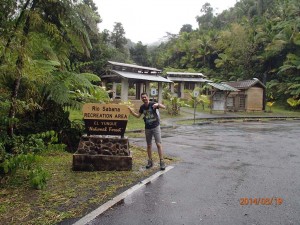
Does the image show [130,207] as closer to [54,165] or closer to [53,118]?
[54,165]

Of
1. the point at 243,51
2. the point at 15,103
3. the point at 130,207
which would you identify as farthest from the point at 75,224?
the point at 243,51

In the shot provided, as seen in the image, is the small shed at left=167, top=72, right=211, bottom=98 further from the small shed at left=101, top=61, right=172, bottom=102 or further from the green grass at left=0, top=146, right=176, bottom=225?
the green grass at left=0, top=146, right=176, bottom=225

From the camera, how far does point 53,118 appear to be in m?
8.17

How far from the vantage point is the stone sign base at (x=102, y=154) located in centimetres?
620

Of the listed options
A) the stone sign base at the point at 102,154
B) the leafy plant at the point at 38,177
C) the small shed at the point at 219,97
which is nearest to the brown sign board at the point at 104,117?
the stone sign base at the point at 102,154

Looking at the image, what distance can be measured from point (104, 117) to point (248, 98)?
25.0 m

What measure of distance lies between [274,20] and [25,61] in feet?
140

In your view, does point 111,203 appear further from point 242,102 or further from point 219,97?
point 242,102

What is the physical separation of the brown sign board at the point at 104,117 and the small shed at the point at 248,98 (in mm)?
23888

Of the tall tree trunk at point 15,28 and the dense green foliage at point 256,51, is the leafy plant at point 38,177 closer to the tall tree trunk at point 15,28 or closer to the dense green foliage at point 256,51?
the tall tree trunk at point 15,28

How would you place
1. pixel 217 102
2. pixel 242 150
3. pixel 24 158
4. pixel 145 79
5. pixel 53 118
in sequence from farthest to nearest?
1. pixel 217 102
2. pixel 145 79
3. pixel 242 150
4. pixel 53 118
5. pixel 24 158

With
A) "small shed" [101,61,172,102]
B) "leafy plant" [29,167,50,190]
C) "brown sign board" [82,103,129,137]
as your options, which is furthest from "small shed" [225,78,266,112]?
"leafy plant" [29,167,50,190]

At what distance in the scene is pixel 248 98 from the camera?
95.7ft

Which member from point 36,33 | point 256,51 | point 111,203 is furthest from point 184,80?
point 111,203
